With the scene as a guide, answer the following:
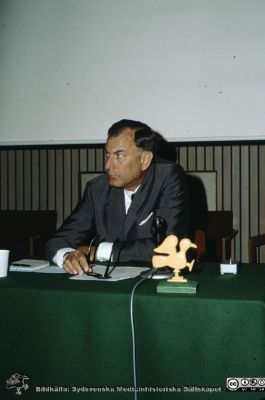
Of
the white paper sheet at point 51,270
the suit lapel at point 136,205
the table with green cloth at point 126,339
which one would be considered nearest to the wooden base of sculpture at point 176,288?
the table with green cloth at point 126,339

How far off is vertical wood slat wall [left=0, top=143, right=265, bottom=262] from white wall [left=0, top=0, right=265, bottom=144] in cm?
75

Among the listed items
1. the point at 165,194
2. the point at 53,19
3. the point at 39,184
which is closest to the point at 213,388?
the point at 165,194

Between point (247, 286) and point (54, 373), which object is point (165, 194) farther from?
point (54, 373)

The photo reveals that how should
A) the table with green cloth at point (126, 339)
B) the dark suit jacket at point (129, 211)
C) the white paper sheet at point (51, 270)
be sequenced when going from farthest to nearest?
the dark suit jacket at point (129, 211)
the white paper sheet at point (51, 270)
the table with green cloth at point (126, 339)

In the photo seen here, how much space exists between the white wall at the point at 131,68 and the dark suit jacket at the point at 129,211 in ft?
4.98

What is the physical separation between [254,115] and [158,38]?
3.38ft

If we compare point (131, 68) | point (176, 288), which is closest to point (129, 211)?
point (176, 288)

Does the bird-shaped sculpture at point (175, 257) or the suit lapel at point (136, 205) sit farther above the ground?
the suit lapel at point (136, 205)

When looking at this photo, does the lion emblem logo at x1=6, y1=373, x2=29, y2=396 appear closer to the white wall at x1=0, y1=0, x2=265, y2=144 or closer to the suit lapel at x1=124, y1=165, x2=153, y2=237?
the suit lapel at x1=124, y1=165, x2=153, y2=237

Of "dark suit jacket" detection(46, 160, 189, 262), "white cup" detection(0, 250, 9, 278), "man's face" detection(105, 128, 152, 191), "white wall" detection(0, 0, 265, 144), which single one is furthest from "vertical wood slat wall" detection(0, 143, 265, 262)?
"white cup" detection(0, 250, 9, 278)

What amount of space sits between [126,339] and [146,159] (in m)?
1.25

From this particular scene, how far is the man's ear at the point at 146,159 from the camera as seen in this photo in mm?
2568

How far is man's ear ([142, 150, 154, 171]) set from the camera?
8.43 feet

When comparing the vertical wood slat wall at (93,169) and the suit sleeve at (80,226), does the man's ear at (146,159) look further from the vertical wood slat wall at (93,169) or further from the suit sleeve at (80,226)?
the vertical wood slat wall at (93,169)
